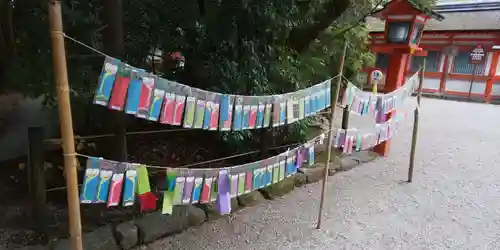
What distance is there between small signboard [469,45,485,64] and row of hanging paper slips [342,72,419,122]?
10.9 meters

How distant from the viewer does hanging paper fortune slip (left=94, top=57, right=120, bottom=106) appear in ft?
5.24

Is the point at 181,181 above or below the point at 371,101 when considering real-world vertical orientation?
below

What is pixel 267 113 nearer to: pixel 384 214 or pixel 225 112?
pixel 225 112

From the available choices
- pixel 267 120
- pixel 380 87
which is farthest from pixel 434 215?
pixel 380 87

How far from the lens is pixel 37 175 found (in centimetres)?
229

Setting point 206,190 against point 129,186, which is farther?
point 206,190

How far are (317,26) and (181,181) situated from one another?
2.70 meters

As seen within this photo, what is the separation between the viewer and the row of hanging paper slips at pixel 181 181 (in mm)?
1745

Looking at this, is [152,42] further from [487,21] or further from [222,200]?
[487,21]

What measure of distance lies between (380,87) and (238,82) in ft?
43.0

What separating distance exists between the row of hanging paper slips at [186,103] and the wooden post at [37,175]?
0.95 meters

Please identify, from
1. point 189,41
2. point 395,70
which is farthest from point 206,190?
point 395,70

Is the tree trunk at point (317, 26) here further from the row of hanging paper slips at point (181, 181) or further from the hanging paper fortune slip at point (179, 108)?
the hanging paper fortune slip at point (179, 108)

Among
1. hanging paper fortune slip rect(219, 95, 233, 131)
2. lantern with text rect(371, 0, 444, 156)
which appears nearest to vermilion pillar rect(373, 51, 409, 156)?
lantern with text rect(371, 0, 444, 156)
